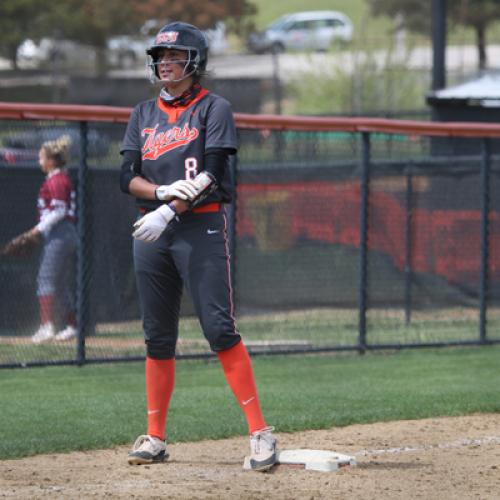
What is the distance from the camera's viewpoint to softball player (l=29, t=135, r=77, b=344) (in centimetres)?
912

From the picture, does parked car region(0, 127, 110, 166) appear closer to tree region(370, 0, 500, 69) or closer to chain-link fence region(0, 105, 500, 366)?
chain-link fence region(0, 105, 500, 366)

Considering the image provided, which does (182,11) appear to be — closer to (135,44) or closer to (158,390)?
(135,44)

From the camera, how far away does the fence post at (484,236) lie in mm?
10383

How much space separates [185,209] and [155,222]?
155 millimetres

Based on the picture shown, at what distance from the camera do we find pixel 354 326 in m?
10.2

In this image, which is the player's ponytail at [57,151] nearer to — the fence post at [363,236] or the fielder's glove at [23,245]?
the fielder's glove at [23,245]

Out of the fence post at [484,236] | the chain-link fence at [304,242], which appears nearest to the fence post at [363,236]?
the chain-link fence at [304,242]

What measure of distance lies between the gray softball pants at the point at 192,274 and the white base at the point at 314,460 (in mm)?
599

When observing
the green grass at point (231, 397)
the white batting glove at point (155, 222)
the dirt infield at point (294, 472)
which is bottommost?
the green grass at point (231, 397)

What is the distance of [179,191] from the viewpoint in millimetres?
5496

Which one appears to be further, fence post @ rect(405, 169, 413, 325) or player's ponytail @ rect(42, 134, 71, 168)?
fence post @ rect(405, 169, 413, 325)

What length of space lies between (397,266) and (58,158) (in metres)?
3.15

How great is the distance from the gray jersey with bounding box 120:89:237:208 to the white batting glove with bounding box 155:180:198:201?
133mm

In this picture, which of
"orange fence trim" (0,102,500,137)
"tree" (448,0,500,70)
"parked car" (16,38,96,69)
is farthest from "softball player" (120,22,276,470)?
"tree" (448,0,500,70)
